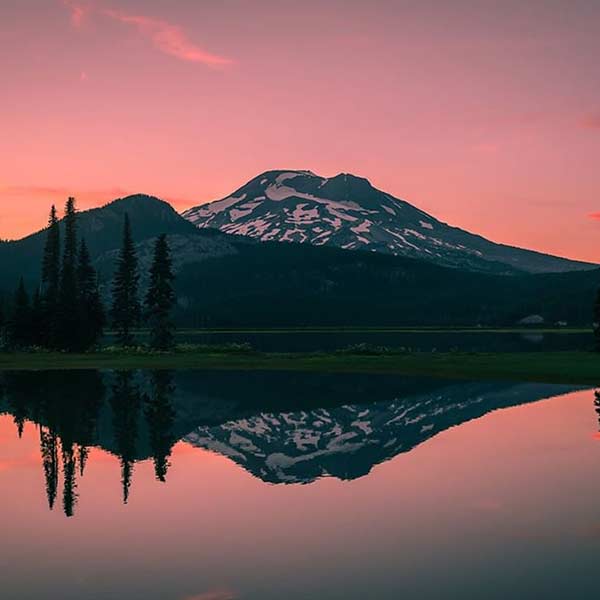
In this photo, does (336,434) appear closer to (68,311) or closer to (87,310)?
(68,311)

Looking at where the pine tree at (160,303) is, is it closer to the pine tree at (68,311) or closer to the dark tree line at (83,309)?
the dark tree line at (83,309)

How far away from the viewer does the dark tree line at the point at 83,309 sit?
298 ft

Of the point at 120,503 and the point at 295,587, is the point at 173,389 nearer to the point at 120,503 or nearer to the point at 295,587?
the point at 120,503

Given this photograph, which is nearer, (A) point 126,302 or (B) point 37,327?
(B) point 37,327

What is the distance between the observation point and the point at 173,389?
49.1 m

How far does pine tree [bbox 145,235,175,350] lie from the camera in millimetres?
89750

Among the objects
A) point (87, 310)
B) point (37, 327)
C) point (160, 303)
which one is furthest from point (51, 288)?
point (160, 303)

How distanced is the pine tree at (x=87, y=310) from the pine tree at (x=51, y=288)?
331cm

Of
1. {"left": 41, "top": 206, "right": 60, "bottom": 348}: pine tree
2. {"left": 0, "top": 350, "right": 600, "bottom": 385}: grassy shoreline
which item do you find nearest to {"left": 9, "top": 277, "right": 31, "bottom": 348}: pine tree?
{"left": 41, "top": 206, "right": 60, "bottom": 348}: pine tree

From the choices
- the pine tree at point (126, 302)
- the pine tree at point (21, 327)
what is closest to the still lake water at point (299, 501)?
the pine tree at point (126, 302)

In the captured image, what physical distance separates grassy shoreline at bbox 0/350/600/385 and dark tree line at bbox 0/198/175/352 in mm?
4513

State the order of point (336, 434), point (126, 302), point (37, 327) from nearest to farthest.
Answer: point (336, 434), point (37, 327), point (126, 302)

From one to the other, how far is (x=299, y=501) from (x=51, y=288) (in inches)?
3592

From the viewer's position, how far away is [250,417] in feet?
115
